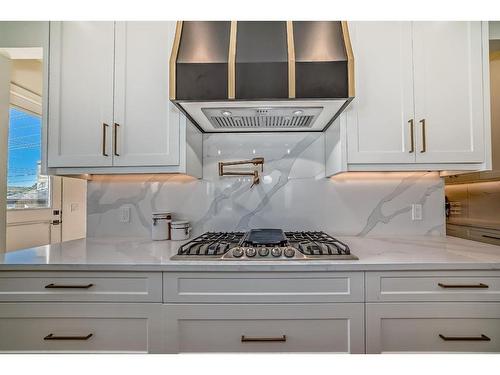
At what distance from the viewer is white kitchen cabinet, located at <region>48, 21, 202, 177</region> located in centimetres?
166

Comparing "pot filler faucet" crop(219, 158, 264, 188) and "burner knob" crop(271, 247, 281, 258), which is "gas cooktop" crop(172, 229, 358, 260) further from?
"pot filler faucet" crop(219, 158, 264, 188)

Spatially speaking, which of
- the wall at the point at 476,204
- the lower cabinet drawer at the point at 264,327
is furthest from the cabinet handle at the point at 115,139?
the wall at the point at 476,204

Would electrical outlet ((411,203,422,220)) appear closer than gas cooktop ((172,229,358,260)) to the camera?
No

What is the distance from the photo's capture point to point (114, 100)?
1.67m

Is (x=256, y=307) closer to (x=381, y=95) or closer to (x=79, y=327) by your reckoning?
(x=79, y=327)

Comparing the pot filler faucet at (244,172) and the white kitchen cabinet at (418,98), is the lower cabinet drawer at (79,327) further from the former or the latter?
Result: the white kitchen cabinet at (418,98)

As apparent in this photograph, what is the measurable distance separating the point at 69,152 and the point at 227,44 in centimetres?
110

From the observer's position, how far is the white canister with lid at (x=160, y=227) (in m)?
1.88

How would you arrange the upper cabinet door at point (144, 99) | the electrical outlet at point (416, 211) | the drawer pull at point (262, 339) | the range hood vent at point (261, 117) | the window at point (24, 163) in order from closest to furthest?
the drawer pull at point (262, 339), the range hood vent at point (261, 117), the upper cabinet door at point (144, 99), the electrical outlet at point (416, 211), the window at point (24, 163)

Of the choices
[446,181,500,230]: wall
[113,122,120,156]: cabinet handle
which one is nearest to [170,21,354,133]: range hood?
[113,122,120,156]: cabinet handle

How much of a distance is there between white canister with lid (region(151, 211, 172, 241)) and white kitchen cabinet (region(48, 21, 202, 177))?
36 centimetres

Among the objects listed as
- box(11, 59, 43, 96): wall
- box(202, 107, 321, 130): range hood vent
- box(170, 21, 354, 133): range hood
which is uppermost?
box(11, 59, 43, 96): wall

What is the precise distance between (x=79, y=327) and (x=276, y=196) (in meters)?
1.32

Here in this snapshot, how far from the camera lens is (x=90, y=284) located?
1.28m
